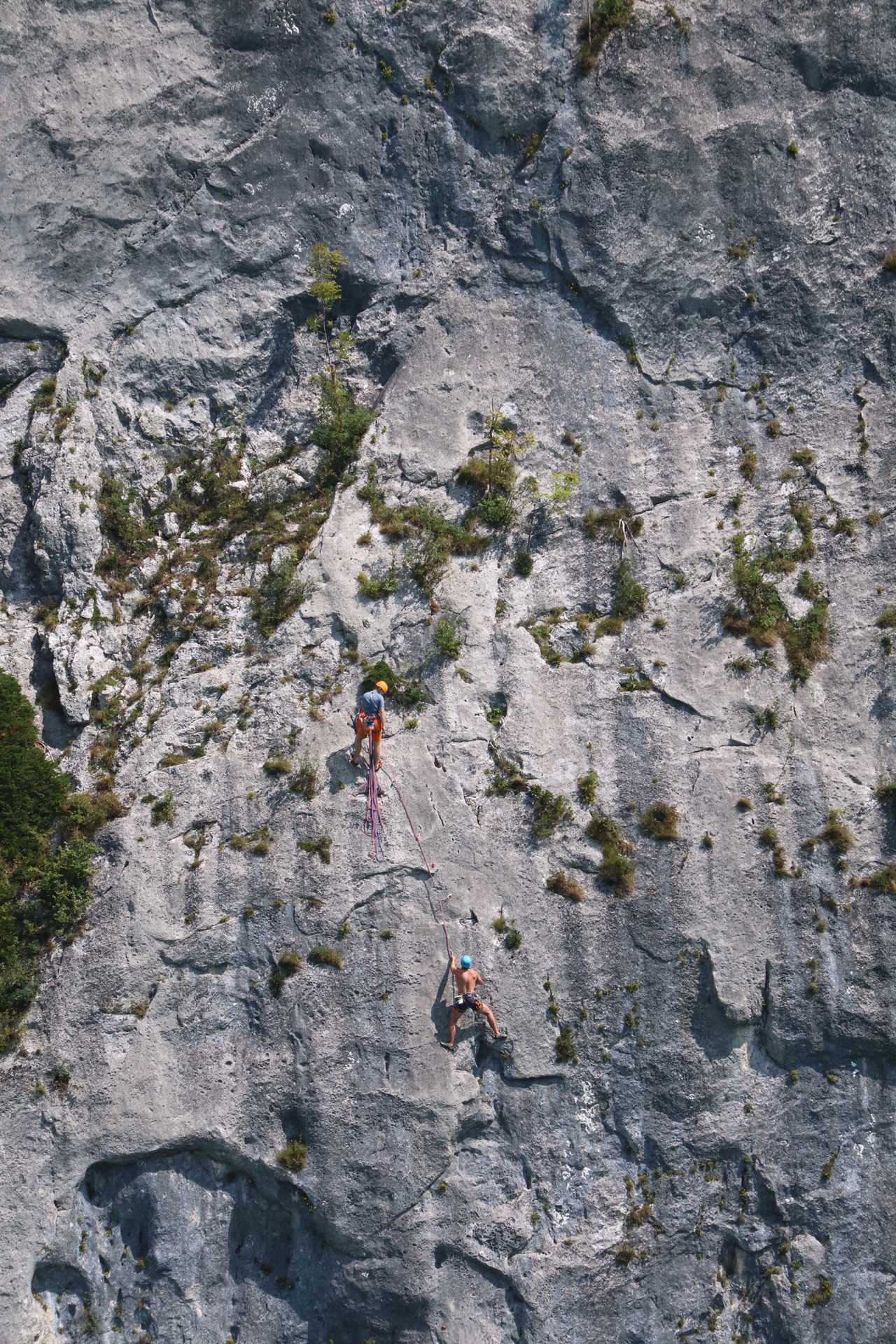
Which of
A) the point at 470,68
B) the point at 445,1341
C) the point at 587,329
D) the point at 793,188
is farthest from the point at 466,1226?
the point at 470,68

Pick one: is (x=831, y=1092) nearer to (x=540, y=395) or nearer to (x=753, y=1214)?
(x=753, y=1214)

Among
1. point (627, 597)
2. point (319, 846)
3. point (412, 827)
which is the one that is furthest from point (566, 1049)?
point (627, 597)

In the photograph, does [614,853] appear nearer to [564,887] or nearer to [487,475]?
[564,887]

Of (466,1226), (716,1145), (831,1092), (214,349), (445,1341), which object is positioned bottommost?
(445,1341)

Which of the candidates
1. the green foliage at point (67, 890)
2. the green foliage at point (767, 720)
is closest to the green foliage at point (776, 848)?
the green foliage at point (767, 720)

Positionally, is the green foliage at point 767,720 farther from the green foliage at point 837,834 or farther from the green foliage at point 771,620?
the green foliage at point 837,834

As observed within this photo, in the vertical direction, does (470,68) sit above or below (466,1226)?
above
